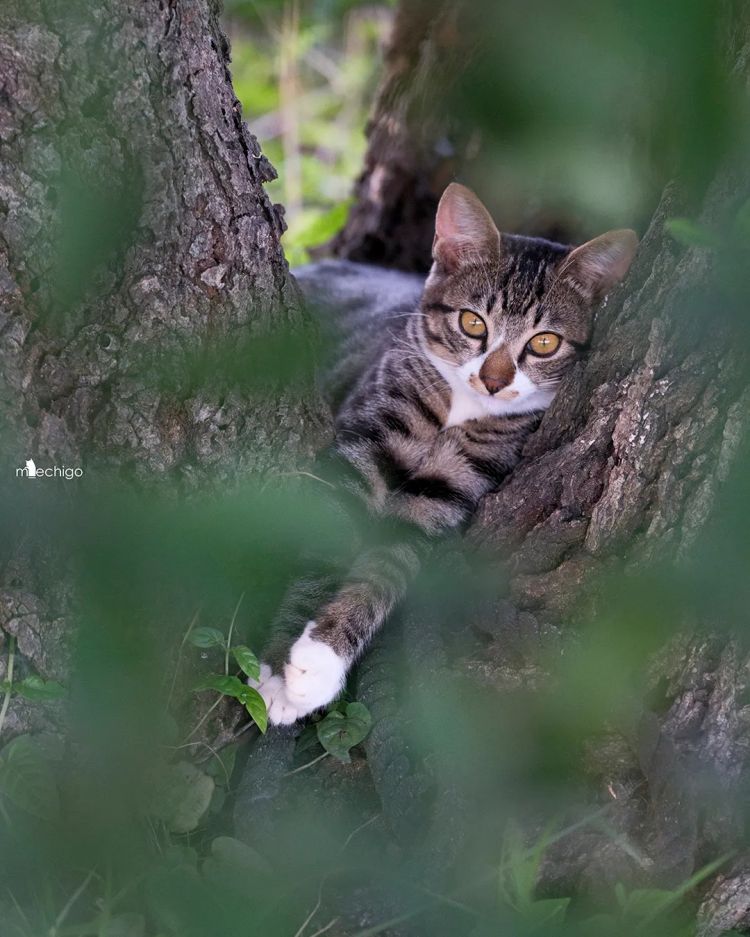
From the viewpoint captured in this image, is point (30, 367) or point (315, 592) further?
point (315, 592)

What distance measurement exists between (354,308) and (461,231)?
73 cm

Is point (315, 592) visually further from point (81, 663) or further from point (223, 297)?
point (81, 663)

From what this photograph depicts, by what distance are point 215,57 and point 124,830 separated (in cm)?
116

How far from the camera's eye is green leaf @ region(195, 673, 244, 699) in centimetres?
151

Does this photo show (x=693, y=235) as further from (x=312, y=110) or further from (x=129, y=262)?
(x=312, y=110)

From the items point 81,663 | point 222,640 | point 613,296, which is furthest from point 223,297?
point 81,663

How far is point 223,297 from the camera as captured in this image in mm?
1449

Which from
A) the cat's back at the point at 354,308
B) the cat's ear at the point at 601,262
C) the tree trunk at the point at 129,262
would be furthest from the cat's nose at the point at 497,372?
the tree trunk at the point at 129,262

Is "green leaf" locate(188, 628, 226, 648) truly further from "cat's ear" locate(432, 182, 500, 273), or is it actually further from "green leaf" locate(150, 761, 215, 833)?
"cat's ear" locate(432, 182, 500, 273)

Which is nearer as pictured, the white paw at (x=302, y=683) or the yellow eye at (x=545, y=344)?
the white paw at (x=302, y=683)

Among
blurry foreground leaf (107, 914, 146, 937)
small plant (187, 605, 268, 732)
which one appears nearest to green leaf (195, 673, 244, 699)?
small plant (187, 605, 268, 732)

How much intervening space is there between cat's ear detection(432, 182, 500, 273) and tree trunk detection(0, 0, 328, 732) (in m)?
0.73

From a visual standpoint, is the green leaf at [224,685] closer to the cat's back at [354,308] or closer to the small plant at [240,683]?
the small plant at [240,683]

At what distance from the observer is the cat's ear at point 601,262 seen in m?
1.92
